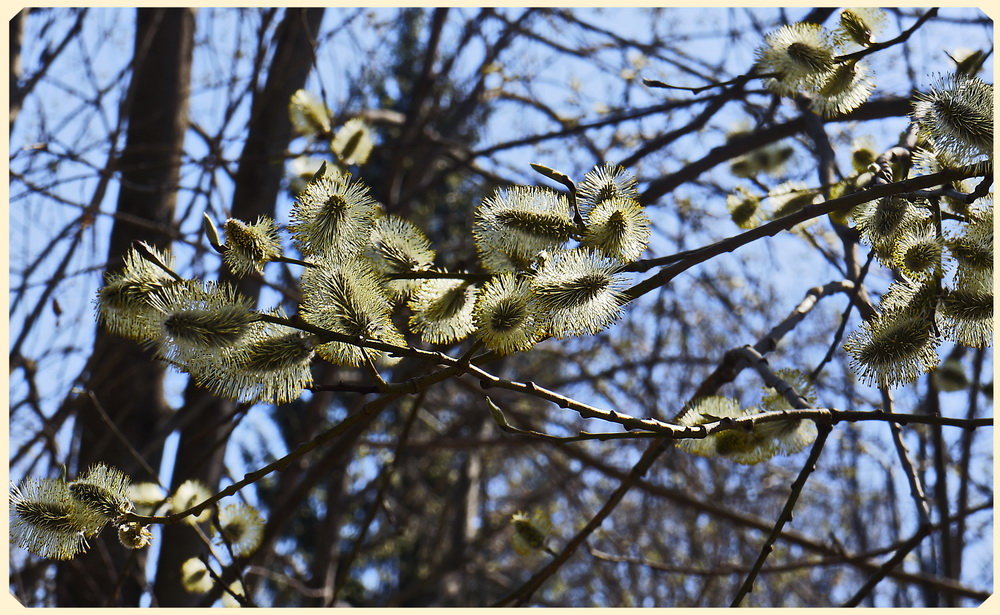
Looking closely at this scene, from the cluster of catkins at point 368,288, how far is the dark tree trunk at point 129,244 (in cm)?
202

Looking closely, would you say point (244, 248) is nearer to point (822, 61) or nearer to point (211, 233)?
point (211, 233)

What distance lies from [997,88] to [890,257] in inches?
14.0

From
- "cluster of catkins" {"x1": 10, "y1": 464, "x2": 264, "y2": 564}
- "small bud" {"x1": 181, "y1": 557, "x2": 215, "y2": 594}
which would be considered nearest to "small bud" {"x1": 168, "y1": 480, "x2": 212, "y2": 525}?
"small bud" {"x1": 181, "y1": 557, "x2": 215, "y2": 594}

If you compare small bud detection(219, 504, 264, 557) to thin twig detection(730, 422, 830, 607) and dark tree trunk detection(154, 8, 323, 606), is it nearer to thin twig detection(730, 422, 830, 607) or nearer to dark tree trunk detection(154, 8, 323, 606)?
dark tree trunk detection(154, 8, 323, 606)

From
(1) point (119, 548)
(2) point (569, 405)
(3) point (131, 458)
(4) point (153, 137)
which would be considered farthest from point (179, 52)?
(2) point (569, 405)

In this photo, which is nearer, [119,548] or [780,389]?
[780,389]

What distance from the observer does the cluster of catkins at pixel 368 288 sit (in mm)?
1353

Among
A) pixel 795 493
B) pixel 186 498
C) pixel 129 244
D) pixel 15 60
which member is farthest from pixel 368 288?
pixel 15 60

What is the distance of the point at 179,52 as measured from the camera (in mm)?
3961

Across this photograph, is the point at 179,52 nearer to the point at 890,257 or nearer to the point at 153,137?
the point at 153,137

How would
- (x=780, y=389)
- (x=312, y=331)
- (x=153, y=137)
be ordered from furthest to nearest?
1. (x=153, y=137)
2. (x=780, y=389)
3. (x=312, y=331)

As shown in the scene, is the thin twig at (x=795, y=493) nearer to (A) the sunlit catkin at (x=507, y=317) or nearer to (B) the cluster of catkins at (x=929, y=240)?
(B) the cluster of catkins at (x=929, y=240)

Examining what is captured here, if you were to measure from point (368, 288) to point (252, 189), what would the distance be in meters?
2.63

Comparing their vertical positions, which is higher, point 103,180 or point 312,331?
point 103,180
